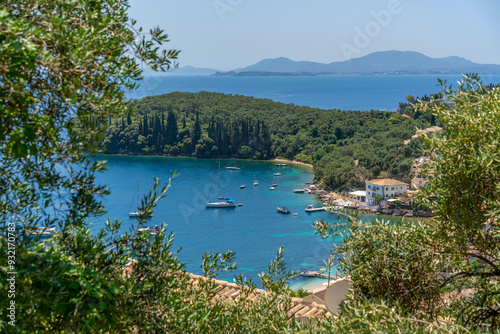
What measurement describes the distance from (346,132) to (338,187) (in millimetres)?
13668

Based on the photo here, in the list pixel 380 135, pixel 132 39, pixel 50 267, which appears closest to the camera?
pixel 50 267

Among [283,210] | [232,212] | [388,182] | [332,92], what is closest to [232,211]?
[232,212]

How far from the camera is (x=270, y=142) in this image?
51469 mm

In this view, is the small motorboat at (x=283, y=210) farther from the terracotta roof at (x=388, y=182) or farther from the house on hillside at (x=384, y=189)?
the terracotta roof at (x=388, y=182)

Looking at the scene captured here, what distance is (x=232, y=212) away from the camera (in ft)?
117

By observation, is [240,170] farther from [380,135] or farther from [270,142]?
[380,135]

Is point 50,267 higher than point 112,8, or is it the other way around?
point 112,8

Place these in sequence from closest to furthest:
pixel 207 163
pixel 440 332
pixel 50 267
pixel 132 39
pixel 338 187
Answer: pixel 50 267 → pixel 440 332 → pixel 132 39 → pixel 338 187 → pixel 207 163

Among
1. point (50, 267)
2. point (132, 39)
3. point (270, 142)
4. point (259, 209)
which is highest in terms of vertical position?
point (132, 39)

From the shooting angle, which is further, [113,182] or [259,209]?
[113,182]

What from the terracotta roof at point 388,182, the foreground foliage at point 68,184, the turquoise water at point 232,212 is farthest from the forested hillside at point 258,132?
the foreground foliage at point 68,184

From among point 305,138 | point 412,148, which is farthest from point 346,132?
point 412,148

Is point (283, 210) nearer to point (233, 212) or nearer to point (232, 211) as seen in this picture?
point (233, 212)

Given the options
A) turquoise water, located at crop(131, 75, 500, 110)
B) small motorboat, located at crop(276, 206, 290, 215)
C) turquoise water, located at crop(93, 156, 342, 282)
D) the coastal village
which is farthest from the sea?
turquoise water, located at crop(131, 75, 500, 110)
